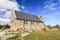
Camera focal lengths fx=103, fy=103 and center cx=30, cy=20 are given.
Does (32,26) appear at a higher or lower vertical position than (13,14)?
lower

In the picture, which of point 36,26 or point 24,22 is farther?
point 36,26

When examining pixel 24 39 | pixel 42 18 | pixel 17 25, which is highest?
pixel 42 18

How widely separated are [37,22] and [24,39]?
32088 mm

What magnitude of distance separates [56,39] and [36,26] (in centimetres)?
3179

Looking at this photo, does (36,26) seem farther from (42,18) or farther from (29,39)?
(29,39)

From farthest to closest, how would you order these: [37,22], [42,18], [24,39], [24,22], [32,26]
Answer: [42,18]
[37,22]
[32,26]
[24,22]
[24,39]

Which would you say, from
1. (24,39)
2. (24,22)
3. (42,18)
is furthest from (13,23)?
(24,39)

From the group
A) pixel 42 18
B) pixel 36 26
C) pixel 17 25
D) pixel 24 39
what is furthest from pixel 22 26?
pixel 24 39

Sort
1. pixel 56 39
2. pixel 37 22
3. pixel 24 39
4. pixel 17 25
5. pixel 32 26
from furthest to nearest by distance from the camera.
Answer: pixel 37 22 < pixel 32 26 < pixel 17 25 < pixel 24 39 < pixel 56 39

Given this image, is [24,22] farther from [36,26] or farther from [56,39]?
[56,39]

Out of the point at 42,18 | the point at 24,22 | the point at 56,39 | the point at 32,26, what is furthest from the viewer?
the point at 42,18

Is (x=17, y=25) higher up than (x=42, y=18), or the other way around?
(x=42, y=18)

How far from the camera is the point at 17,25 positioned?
39.9m

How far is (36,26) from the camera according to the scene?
4831cm
